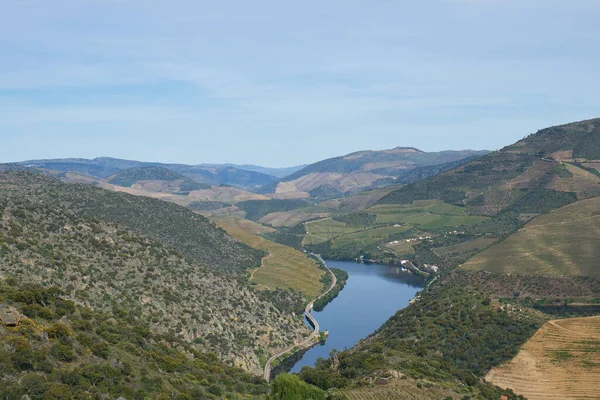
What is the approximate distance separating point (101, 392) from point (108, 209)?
12735 centimetres

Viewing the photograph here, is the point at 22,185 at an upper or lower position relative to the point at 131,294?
upper

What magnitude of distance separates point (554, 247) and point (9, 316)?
152673 millimetres

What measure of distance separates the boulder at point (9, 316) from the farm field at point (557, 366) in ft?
235

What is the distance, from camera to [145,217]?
562 ft

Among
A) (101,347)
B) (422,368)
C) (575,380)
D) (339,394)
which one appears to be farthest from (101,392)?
(575,380)

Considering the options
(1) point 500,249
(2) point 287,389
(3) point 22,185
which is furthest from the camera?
(1) point 500,249

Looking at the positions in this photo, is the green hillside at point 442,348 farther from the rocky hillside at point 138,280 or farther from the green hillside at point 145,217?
the green hillside at point 145,217

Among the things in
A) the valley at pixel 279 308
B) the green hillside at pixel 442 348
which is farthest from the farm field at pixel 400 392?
the green hillside at pixel 442 348

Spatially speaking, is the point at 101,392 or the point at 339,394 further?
the point at 339,394

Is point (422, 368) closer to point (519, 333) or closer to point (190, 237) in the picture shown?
point (519, 333)

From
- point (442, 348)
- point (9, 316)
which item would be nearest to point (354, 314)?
point (442, 348)

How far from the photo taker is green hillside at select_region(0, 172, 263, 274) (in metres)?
159

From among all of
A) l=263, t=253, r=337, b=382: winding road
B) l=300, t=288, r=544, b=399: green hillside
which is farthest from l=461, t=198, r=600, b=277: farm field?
l=263, t=253, r=337, b=382: winding road

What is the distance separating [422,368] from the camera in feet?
246
